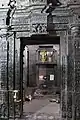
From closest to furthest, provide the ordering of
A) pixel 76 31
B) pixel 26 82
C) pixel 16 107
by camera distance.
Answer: pixel 76 31, pixel 16 107, pixel 26 82

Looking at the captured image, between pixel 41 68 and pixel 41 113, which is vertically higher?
pixel 41 68

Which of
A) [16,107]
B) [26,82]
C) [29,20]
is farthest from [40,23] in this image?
[26,82]

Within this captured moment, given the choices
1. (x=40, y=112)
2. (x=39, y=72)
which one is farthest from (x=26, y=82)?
(x=40, y=112)

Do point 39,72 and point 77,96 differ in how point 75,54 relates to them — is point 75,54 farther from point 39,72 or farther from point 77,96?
point 39,72

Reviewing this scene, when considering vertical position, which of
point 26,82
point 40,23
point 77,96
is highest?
point 40,23

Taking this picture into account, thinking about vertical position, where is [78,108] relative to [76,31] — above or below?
below

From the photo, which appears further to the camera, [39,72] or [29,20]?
[39,72]

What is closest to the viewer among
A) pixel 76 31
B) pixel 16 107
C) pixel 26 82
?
pixel 76 31

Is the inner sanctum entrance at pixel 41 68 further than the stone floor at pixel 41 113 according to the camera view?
Yes

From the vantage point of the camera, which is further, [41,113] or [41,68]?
[41,68]

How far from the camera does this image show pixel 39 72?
1484 cm

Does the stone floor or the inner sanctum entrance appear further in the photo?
the inner sanctum entrance

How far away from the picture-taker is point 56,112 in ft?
26.2

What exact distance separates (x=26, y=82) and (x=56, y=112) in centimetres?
620
